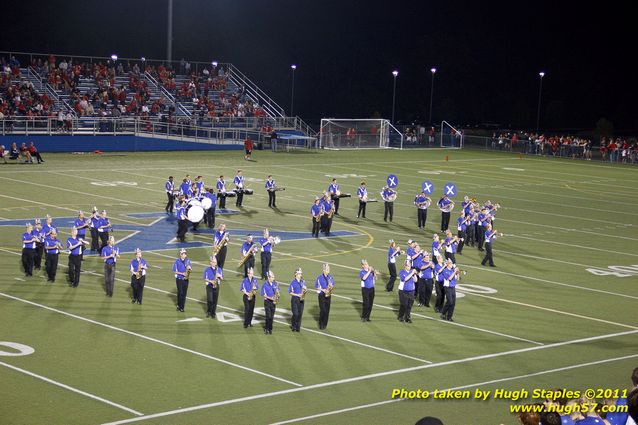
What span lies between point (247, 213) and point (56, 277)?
1187 centimetres

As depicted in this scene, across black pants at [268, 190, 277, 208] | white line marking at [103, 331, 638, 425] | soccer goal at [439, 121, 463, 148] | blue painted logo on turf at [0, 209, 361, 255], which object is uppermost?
soccer goal at [439, 121, 463, 148]

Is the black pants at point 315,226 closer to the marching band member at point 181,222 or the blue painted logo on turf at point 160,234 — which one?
the blue painted logo on turf at point 160,234

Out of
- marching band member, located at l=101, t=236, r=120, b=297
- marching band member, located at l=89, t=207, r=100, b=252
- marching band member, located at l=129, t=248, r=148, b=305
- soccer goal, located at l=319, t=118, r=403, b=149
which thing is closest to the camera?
marching band member, located at l=129, t=248, r=148, b=305

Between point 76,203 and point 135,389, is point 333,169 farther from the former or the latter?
point 135,389

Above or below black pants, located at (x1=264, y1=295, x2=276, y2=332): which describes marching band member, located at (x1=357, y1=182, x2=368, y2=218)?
above

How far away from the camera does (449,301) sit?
778 inches

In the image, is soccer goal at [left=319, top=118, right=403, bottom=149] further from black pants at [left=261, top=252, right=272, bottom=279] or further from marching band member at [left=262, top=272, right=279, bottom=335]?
marching band member at [left=262, top=272, right=279, bottom=335]

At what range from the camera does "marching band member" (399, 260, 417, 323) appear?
64.1 feet

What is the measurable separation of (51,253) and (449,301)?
886 centimetres

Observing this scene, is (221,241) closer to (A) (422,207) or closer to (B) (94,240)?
(B) (94,240)

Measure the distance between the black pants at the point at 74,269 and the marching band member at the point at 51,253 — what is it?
439 millimetres

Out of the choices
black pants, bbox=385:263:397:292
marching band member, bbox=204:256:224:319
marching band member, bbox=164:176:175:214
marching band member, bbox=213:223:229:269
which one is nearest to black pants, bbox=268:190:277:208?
marching band member, bbox=164:176:175:214

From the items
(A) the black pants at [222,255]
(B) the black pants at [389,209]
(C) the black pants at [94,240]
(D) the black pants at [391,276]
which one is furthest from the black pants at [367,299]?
(B) the black pants at [389,209]

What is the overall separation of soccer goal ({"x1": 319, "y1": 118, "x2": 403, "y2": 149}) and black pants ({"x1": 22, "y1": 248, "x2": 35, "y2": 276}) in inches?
1600
